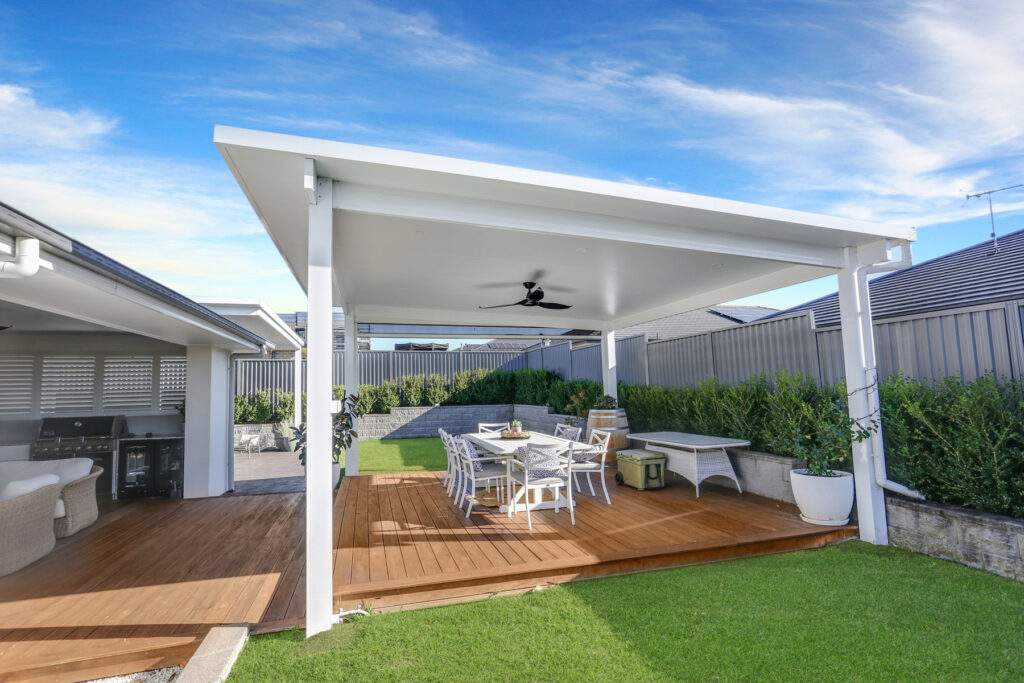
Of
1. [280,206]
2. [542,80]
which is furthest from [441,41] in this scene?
[280,206]

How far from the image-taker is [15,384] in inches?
269

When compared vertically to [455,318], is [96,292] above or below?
below

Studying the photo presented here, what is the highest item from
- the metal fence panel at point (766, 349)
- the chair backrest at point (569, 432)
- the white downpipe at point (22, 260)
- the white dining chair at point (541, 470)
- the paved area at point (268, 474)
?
the white downpipe at point (22, 260)

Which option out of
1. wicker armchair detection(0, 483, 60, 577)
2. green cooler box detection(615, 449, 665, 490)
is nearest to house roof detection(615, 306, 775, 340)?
green cooler box detection(615, 449, 665, 490)

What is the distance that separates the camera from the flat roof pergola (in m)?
3.00

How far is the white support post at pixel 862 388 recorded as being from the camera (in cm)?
450

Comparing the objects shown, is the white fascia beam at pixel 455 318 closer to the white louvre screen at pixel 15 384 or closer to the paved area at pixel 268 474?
the paved area at pixel 268 474

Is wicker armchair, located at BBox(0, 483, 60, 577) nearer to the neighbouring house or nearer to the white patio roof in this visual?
the neighbouring house

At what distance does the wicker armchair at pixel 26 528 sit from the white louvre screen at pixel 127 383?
9.70 ft

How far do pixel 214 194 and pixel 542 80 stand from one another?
4.78 metres

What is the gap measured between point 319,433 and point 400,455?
25.9ft

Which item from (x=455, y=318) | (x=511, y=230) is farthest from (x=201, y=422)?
(x=511, y=230)

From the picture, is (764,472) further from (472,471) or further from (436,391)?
(436,391)

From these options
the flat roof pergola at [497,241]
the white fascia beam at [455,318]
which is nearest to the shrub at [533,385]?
the white fascia beam at [455,318]
